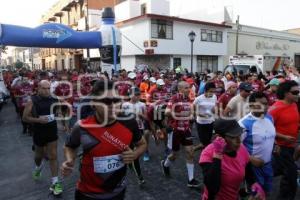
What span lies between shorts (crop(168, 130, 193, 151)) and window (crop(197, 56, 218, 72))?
25.9 metres

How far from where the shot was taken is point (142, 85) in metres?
11.4

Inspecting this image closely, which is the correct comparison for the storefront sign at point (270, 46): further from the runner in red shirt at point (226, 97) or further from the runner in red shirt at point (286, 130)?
the runner in red shirt at point (286, 130)

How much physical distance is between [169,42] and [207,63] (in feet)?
18.5

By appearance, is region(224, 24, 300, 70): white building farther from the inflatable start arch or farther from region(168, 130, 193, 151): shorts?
region(168, 130, 193, 151): shorts

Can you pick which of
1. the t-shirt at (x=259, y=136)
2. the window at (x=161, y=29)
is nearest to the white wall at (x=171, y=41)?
the window at (x=161, y=29)

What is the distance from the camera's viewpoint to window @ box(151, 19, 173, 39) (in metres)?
27.9

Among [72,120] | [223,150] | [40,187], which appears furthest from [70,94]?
[223,150]

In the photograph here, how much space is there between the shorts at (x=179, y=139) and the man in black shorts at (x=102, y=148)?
2.85 meters

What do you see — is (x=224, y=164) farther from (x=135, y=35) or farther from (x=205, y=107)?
(x=135, y=35)

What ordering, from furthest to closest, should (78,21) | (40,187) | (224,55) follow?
1. (78,21)
2. (224,55)
3. (40,187)

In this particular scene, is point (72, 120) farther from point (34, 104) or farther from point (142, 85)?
point (34, 104)

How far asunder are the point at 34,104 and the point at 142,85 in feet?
20.0

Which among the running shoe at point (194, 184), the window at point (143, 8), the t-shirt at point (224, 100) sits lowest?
the running shoe at point (194, 184)

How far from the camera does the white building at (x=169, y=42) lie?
2789cm
